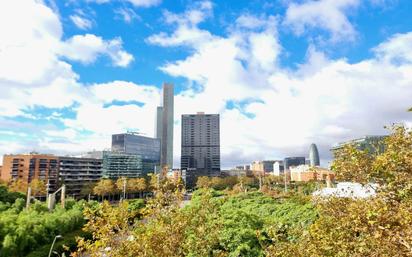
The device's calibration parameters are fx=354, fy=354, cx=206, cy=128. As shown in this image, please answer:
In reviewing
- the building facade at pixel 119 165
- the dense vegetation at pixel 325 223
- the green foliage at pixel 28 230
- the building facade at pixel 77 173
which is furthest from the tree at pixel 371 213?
the building facade at pixel 119 165

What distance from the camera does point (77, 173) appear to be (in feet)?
407

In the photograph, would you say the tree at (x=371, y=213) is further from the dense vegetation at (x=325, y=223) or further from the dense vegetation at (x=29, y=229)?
the dense vegetation at (x=29, y=229)

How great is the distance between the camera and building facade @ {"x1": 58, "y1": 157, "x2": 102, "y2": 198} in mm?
112544

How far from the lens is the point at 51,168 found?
113m

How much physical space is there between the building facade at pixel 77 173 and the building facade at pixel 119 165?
4454 mm

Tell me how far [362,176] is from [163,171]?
17.4 feet

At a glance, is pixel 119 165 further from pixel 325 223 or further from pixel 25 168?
pixel 325 223

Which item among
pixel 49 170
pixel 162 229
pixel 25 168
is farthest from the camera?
pixel 49 170

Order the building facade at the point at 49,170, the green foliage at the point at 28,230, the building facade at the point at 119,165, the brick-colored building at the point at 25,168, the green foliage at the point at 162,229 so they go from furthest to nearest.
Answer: the building facade at the point at 119,165
the building facade at the point at 49,170
the brick-colored building at the point at 25,168
the green foliage at the point at 28,230
the green foliage at the point at 162,229

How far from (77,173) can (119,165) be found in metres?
22.4

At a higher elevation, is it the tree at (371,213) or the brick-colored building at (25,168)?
the brick-colored building at (25,168)

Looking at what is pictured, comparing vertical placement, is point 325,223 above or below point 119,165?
below

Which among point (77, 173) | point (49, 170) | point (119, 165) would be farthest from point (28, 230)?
point (119, 165)

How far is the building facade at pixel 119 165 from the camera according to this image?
458 feet
